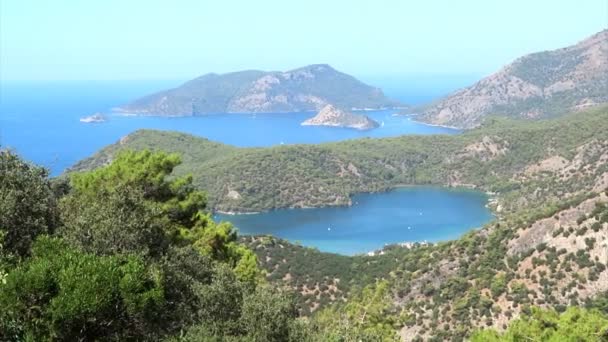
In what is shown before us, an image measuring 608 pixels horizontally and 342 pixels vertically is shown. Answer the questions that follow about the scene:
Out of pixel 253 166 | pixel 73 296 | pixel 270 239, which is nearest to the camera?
pixel 73 296

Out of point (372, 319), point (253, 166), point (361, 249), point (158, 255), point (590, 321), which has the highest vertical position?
point (158, 255)

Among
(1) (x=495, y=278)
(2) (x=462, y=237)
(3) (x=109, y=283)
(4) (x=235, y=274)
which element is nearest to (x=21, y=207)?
(3) (x=109, y=283)

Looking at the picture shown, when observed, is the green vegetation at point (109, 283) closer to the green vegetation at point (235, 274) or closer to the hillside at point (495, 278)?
the green vegetation at point (235, 274)

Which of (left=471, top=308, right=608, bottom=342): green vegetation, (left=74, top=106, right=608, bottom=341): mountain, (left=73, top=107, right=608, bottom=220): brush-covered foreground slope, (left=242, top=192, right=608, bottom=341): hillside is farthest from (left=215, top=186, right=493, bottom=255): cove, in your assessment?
(left=471, top=308, right=608, bottom=342): green vegetation

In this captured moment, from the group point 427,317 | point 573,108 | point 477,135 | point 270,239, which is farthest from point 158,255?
point 573,108

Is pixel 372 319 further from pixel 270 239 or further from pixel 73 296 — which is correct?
pixel 270 239

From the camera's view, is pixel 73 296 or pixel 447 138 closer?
pixel 73 296

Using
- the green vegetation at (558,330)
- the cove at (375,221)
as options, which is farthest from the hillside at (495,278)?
the cove at (375,221)
